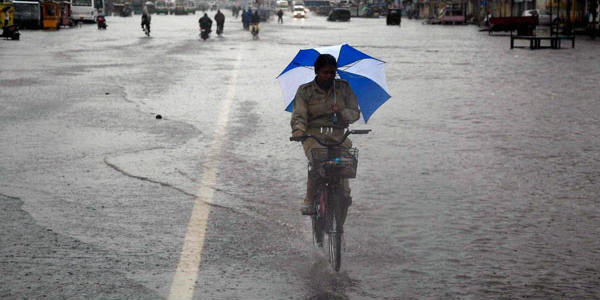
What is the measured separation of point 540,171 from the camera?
10.3 meters

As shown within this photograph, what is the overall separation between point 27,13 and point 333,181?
62032mm

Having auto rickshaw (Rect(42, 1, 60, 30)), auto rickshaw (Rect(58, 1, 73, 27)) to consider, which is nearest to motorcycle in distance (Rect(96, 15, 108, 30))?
auto rickshaw (Rect(42, 1, 60, 30))

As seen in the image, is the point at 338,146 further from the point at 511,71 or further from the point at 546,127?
the point at 511,71

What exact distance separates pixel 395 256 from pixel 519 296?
1.17 metres

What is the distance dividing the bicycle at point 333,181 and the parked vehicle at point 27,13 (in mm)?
61244

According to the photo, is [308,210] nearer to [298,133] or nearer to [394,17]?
[298,133]

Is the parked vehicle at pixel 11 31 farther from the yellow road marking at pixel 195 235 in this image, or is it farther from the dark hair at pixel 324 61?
the dark hair at pixel 324 61

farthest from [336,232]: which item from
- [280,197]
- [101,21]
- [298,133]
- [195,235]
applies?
[101,21]

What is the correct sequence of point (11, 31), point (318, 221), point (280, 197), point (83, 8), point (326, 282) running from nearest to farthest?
point (326, 282)
point (318, 221)
point (280, 197)
point (11, 31)
point (83, 8)

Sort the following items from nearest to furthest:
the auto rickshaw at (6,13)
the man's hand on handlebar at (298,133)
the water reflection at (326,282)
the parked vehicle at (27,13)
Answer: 1. the water reflection at (326,282)
2. the man's hand on handlebar at (298,133)
3. the auto rickshaw at (6,13)
4. the parked vehicle at (27,13)

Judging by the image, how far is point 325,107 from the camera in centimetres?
663

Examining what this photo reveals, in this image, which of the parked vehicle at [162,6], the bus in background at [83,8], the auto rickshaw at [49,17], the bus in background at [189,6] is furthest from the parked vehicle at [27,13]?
the bus in background at [189,6]

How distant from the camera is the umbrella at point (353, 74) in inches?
277

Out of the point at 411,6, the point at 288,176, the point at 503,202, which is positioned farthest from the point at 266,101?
the point at 411,6
